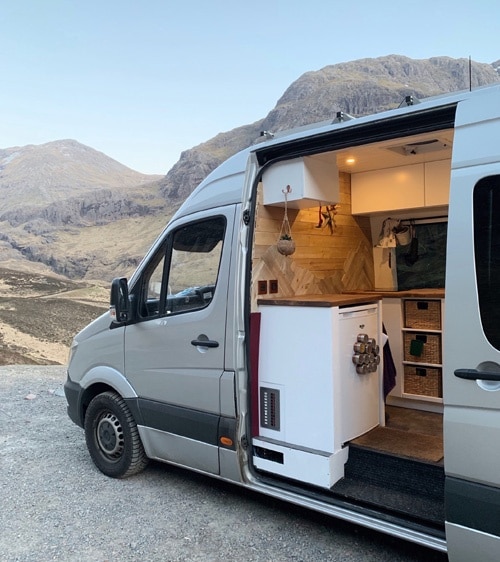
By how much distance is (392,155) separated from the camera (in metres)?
4.48

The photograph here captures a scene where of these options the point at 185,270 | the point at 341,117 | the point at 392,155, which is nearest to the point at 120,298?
the point at 185,270

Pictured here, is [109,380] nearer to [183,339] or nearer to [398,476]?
[183,339]

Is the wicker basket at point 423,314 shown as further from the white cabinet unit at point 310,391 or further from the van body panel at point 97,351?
the van body panel at point 97,351

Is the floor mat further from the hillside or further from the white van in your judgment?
the hillside

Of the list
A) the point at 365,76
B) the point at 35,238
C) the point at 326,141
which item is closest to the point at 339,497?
the point at 326,141

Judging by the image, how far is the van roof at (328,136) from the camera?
2.71 meters

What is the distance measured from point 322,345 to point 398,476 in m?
0.90

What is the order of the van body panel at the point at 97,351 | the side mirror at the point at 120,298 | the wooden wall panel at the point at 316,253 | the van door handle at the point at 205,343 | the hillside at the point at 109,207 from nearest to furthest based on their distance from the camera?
the van door handle at the point at 205,343 → the wooden wall panel at the point at 316,253 → the side mirror at the point at 120,298 → the van body panel at the point at 97,351 → the hillside at the point at 109,207

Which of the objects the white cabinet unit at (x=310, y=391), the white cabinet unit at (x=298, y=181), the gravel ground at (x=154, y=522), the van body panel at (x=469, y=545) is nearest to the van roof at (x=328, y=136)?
the white cabinet unit at (x=298, y=181)

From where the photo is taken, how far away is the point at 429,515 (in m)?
2.78

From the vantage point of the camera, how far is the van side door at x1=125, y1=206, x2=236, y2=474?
3.55 metres

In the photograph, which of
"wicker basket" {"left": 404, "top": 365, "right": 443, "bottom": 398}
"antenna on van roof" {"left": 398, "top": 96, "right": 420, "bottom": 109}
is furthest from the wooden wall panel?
"antenna on van roof" {"left": 398, "top": 96, "right": 420, "bottom": 109}

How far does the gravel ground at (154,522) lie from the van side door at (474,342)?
896 millimetres

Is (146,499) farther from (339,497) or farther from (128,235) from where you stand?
(128,235)
